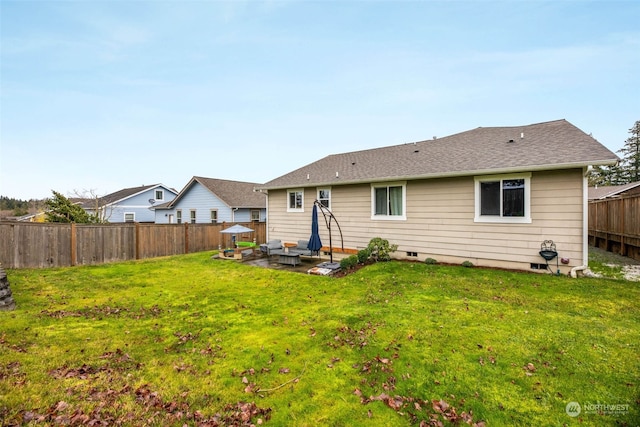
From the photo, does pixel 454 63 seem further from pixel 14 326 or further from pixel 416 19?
pixel 14 326

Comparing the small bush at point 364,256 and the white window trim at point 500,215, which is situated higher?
the white window trim at point 500,215

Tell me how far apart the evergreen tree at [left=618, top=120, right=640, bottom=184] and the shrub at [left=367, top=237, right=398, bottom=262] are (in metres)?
49.7

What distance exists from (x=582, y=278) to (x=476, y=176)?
150 inches

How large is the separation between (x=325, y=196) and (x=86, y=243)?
392 inches

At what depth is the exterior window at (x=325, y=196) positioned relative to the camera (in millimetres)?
12008

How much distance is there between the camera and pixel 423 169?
9.73 metres

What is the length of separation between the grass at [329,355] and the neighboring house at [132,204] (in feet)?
85.7

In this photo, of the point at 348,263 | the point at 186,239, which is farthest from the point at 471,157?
the point at 186,239

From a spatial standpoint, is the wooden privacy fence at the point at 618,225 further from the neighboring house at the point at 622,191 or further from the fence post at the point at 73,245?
the fence post at the point at 73,245

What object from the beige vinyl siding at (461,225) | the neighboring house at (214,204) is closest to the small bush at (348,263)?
the beige vinyl siding at (461,225)

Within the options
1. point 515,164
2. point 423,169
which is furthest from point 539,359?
point 423,169

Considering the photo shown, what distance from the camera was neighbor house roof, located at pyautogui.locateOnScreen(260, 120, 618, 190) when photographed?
7.61m

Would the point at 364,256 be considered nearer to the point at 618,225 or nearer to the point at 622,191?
the point at 618,225

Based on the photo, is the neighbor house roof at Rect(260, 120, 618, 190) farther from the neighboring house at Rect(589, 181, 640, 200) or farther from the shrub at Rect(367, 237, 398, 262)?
the neighboring house at Rect(589, 181, 640, 200)
